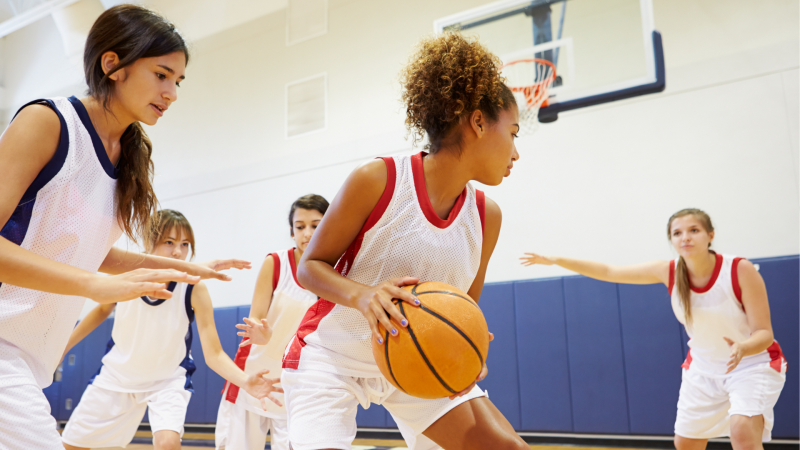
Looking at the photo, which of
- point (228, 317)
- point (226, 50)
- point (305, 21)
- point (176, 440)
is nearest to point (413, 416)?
point (176, 440)

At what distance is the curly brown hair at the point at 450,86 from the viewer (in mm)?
1743

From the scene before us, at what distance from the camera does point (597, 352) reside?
5004mm

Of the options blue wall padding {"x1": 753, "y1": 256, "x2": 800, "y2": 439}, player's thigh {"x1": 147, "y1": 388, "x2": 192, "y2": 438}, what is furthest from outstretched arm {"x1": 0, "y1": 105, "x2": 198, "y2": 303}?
blue wall padding {"x1": 753, "y1": 256, "x2": 800, "y2": 439}

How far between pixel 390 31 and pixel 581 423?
487 centimetres

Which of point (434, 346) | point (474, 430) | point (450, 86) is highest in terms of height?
point (450, 86)

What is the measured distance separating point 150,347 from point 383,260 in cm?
255

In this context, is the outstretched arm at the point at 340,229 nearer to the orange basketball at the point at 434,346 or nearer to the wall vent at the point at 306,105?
the orange basketball at the point at 434,346

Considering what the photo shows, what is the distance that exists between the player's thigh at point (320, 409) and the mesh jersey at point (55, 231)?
25.9 inches

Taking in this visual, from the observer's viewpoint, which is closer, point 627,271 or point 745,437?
point 745,437

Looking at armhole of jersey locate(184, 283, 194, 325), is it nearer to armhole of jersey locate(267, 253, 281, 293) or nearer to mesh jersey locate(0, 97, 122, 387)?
armhole of jersey locate(267, 253, 281, 293)

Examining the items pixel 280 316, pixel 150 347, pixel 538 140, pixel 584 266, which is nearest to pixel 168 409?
pixel 150 347

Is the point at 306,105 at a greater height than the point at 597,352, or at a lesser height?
greater

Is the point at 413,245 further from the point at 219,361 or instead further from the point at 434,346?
the point at 219,361

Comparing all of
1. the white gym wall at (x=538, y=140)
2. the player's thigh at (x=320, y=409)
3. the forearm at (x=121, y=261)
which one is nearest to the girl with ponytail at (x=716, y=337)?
the white gym wall at (x=538, y=140)
